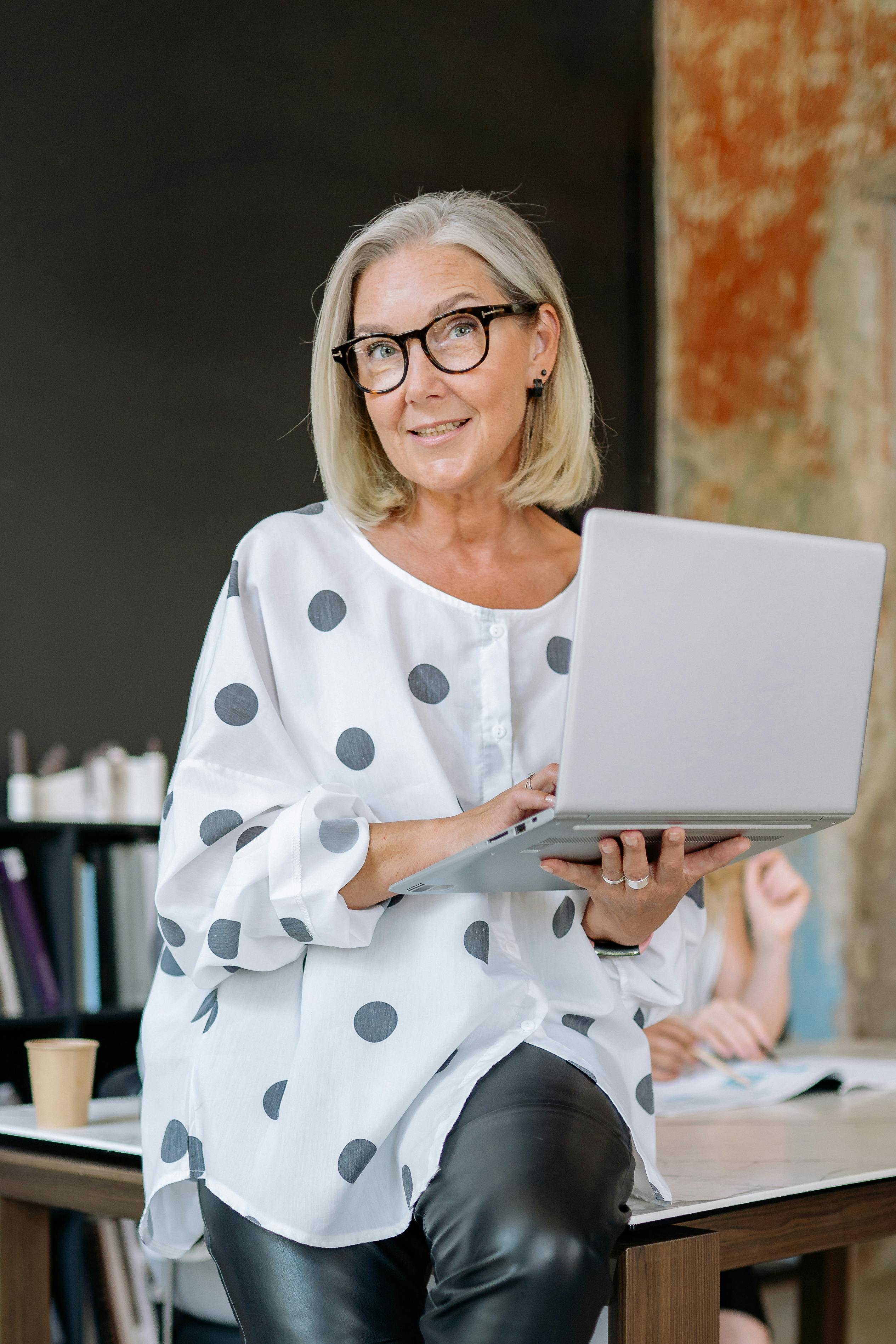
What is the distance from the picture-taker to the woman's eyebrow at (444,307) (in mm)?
1363

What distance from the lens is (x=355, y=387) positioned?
1472mm

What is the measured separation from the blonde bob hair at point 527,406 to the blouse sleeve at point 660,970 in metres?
0.49

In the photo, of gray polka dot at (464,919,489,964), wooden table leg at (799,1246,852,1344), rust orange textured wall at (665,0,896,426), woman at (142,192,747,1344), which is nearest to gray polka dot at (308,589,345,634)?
woman at (142,192,747,1344)

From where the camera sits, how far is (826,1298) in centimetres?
206

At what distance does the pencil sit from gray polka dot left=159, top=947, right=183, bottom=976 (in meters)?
1.01

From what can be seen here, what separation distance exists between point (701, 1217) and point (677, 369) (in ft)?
10.6

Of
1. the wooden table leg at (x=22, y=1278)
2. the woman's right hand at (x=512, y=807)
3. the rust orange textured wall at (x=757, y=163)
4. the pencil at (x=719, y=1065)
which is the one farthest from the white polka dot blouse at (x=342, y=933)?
the rust orange textured wall at (x=757, y=163)

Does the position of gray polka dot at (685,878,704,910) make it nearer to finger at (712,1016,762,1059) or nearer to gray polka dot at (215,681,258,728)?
gray polka dot at (215,681,258,728)

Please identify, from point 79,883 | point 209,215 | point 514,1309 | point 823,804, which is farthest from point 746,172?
point 514,1309

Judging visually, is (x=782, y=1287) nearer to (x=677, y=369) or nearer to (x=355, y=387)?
(x=677, y=369)

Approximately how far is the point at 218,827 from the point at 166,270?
2446mm

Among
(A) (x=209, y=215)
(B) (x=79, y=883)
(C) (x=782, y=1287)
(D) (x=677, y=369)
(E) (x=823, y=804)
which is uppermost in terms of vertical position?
(A) (x=209, y=215)

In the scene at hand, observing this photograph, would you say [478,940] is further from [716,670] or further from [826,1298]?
[826,1298]

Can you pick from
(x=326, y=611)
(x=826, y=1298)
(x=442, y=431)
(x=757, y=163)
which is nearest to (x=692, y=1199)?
(x=326, y=611)
